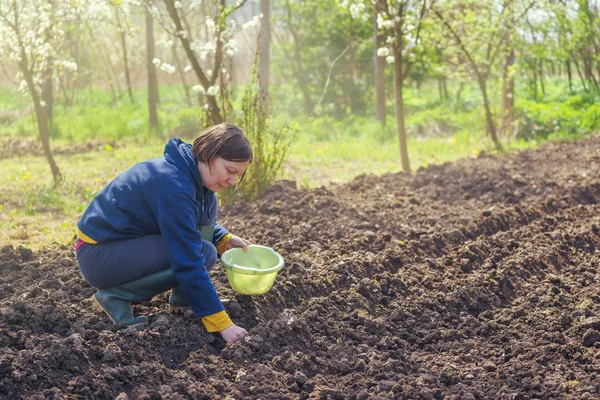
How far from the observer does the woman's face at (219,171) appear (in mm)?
3113

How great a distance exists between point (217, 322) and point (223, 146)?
0.80 m

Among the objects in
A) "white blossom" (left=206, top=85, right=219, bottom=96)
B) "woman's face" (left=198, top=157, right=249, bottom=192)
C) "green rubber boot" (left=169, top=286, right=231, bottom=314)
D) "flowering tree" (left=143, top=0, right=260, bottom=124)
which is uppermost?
"flowering tree" (left=143, top=0, right=260, bottom=124)

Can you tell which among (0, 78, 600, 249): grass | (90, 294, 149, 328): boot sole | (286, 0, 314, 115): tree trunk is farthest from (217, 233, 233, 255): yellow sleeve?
(286, 0, 314, 115): tree trunk

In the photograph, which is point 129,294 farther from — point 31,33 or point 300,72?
point 300,72

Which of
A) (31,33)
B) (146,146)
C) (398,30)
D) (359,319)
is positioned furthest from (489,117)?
(359,319)

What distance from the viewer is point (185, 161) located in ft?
10.3

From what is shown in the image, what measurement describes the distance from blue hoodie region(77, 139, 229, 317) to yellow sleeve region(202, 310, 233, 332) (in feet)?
0.12

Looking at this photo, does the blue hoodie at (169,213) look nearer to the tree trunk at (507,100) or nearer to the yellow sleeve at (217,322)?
the yellow sleeve at (217,322)

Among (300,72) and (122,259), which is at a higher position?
(300,72)

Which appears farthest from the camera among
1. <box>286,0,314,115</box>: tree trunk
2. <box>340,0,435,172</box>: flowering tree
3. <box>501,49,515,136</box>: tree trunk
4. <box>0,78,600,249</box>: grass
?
<box>286,0,314,115</box>: tree trunk

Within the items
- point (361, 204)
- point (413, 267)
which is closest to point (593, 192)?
point (361, 204)

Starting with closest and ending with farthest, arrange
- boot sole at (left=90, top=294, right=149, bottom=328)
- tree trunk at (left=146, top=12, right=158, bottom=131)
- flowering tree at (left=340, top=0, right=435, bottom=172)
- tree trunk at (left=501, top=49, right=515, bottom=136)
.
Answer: boot sole at (left=90, top=294, right=149, bottom=328) < flowering tree at (left=340, top=0, right=435, bottom=172) < tree trunk at (left=501, top=49, right=515, bottom=136) < tree trunk at (left=146, top=12, right=158, bottom=131)

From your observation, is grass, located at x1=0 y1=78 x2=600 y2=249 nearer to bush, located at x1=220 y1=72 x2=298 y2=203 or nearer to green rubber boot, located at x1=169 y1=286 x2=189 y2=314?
bush, located at x1=220 y1=72 x2=298 y2=203

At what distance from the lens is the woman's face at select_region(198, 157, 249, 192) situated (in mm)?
3113
